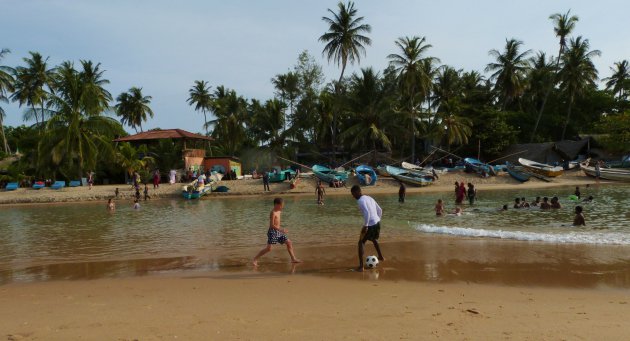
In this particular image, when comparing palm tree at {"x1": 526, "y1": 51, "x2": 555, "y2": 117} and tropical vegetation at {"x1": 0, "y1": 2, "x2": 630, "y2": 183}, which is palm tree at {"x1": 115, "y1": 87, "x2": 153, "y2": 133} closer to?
tropical vegetation at {"x1": 0, "y1": 2, "x2": 630, "y2": 183}

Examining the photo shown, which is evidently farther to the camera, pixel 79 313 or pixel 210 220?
pixel 210 220

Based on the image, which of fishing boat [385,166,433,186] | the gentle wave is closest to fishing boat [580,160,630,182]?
fishing boat [385,166,433,186]

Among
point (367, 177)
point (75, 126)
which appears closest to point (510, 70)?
point (367, 177)

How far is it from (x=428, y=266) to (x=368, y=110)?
37.8 meters

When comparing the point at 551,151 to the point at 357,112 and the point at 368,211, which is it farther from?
the point at 368,211

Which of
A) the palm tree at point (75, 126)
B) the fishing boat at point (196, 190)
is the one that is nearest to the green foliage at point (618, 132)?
the fishing boat at point (196, 190)

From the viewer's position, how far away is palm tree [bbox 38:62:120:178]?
116 ft

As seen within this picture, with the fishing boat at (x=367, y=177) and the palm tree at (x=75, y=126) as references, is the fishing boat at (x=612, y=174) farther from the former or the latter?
the palm tree at (x=75, y=126)

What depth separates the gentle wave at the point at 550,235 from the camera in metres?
10.7

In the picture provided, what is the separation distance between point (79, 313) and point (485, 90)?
5444 centimetres

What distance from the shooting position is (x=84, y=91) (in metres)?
35.5

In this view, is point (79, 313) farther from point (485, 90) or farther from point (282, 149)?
point (485, 90)

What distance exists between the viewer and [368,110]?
148 feet

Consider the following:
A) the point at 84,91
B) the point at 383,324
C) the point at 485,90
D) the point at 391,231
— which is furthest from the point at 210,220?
the point at 485,90
